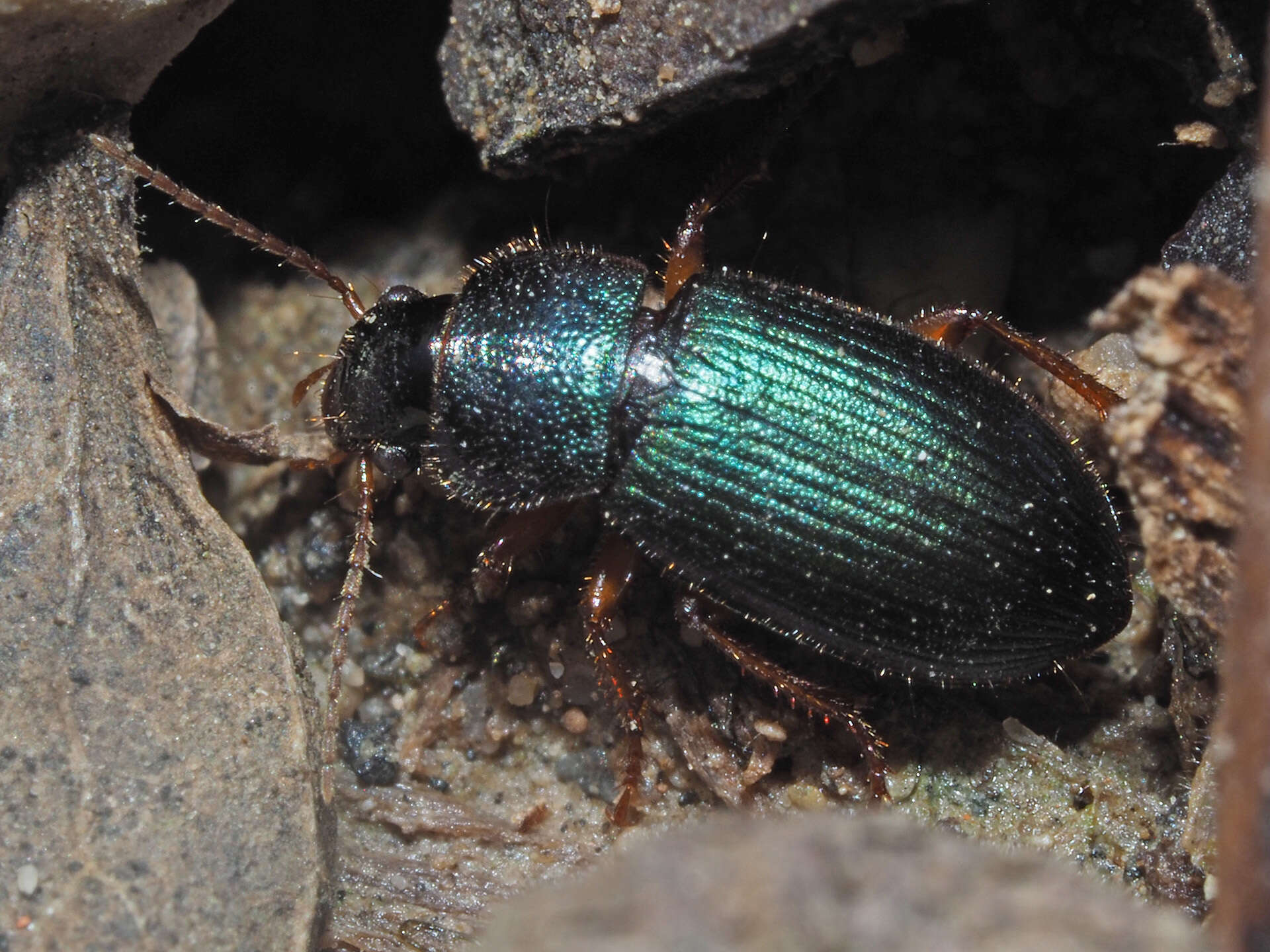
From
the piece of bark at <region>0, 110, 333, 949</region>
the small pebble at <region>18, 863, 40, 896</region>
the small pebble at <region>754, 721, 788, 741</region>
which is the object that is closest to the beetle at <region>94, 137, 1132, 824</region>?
the small pebble at <region>754, 721, 788, 741</region>

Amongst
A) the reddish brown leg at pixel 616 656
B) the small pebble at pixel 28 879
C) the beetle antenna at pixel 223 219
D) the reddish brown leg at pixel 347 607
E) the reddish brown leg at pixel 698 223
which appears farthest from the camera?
the reddish brown leg at pixel 698 223

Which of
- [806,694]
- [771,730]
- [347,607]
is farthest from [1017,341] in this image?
[347,607]

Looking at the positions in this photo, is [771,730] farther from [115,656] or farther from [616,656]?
[115,656]

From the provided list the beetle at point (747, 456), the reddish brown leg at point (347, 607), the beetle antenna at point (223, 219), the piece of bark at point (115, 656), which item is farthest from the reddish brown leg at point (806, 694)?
the beetle antenna at point (223, 219)

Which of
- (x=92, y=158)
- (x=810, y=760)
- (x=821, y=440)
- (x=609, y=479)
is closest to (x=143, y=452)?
(x=92, y=158)

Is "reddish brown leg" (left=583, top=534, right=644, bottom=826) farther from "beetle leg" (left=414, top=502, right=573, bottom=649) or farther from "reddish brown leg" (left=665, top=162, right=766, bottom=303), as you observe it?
"reddish brown leg" (left=665, top=162, right=766, bottom=303)

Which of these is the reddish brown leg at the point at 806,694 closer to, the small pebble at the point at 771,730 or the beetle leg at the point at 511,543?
the small pebble at the point at 771,730

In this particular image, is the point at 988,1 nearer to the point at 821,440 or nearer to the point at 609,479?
the point at 821,440
